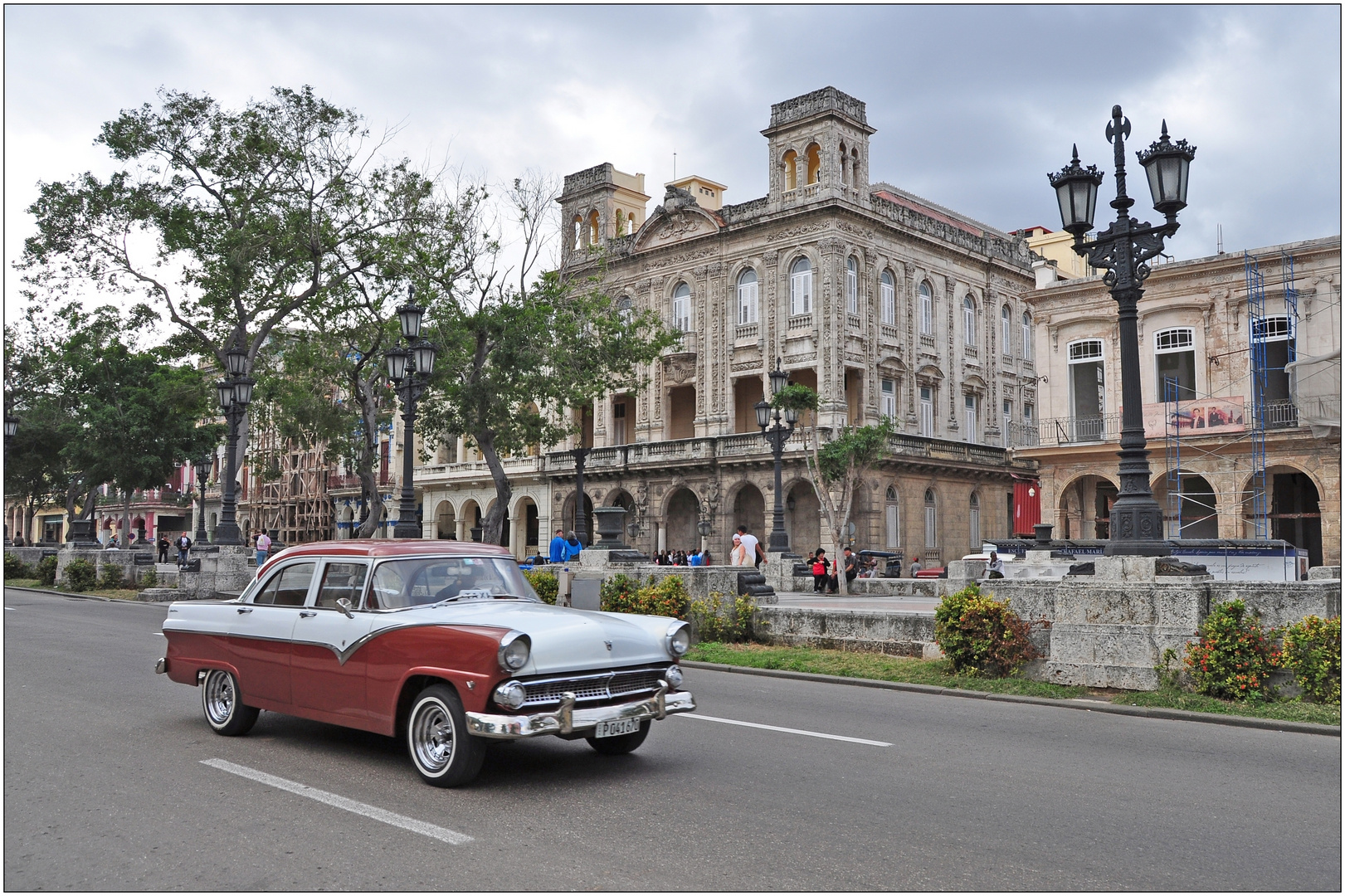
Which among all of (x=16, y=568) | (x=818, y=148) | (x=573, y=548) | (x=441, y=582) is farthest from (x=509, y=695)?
(x=16, y=568)

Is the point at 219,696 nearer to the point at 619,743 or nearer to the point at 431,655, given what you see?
the point at 431,655

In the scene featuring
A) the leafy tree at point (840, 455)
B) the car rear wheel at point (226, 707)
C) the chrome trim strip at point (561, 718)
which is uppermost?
the leafy tree at point (840, 455)

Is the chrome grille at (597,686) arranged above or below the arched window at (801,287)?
below

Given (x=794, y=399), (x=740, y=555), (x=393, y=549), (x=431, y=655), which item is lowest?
(x=431, y=655)

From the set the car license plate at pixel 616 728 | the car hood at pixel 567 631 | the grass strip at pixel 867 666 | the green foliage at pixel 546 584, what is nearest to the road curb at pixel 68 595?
the green foliage at pixel 546 584

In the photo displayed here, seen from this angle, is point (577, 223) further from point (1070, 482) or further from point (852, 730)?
point (852, 730)

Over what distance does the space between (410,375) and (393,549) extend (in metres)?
12.6

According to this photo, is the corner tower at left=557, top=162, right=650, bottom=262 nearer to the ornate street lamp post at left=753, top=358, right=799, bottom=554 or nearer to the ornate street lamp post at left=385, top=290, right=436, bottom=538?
the ornate street lamp post at left=753, top=358, right=799, bottom=554

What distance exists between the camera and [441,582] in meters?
7.48

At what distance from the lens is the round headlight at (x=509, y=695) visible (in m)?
6.25

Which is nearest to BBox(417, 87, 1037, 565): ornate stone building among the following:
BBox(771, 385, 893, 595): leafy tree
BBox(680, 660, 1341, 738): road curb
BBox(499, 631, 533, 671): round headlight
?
BBox(771, 385, 893, 595): leafy tree

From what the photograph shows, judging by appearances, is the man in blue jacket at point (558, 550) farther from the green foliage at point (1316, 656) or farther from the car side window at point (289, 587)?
the green foliage at point (1316, 656)

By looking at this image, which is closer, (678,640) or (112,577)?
(678,640)

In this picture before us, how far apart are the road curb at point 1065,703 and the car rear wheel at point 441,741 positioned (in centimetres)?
631
